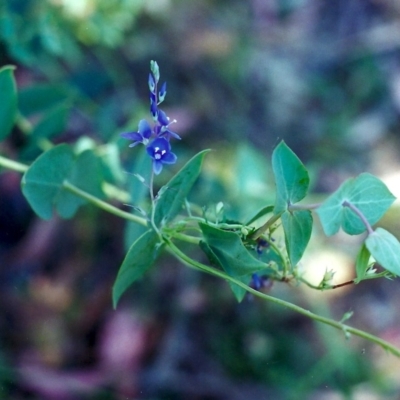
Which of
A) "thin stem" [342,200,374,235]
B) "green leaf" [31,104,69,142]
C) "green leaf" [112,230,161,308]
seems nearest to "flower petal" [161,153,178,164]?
"green leaf" [112,230,161,308]

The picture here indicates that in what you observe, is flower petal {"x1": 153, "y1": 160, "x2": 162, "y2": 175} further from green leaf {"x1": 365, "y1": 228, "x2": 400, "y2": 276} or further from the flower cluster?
green leaf {"x1": 365, "y1": 228, "x2": 400, "y2": 276}

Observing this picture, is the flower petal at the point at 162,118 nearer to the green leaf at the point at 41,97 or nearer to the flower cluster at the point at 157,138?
the flower cluster at the point at 157,138

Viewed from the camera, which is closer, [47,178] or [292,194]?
[292,194]

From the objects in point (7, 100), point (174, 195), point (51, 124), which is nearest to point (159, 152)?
point (174, 195)

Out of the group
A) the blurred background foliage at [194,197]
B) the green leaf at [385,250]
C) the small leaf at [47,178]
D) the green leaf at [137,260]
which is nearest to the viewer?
the green leaf at [385,250]

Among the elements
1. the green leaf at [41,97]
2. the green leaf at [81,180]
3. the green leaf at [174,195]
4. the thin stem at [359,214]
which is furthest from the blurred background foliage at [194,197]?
the thin stem at [359,214]

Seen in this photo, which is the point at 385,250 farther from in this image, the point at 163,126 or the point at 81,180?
the point at 81,180

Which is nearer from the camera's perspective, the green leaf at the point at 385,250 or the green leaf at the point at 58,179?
the green leaf at the point at 385,250

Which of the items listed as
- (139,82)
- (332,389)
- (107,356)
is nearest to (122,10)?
(139,82)
